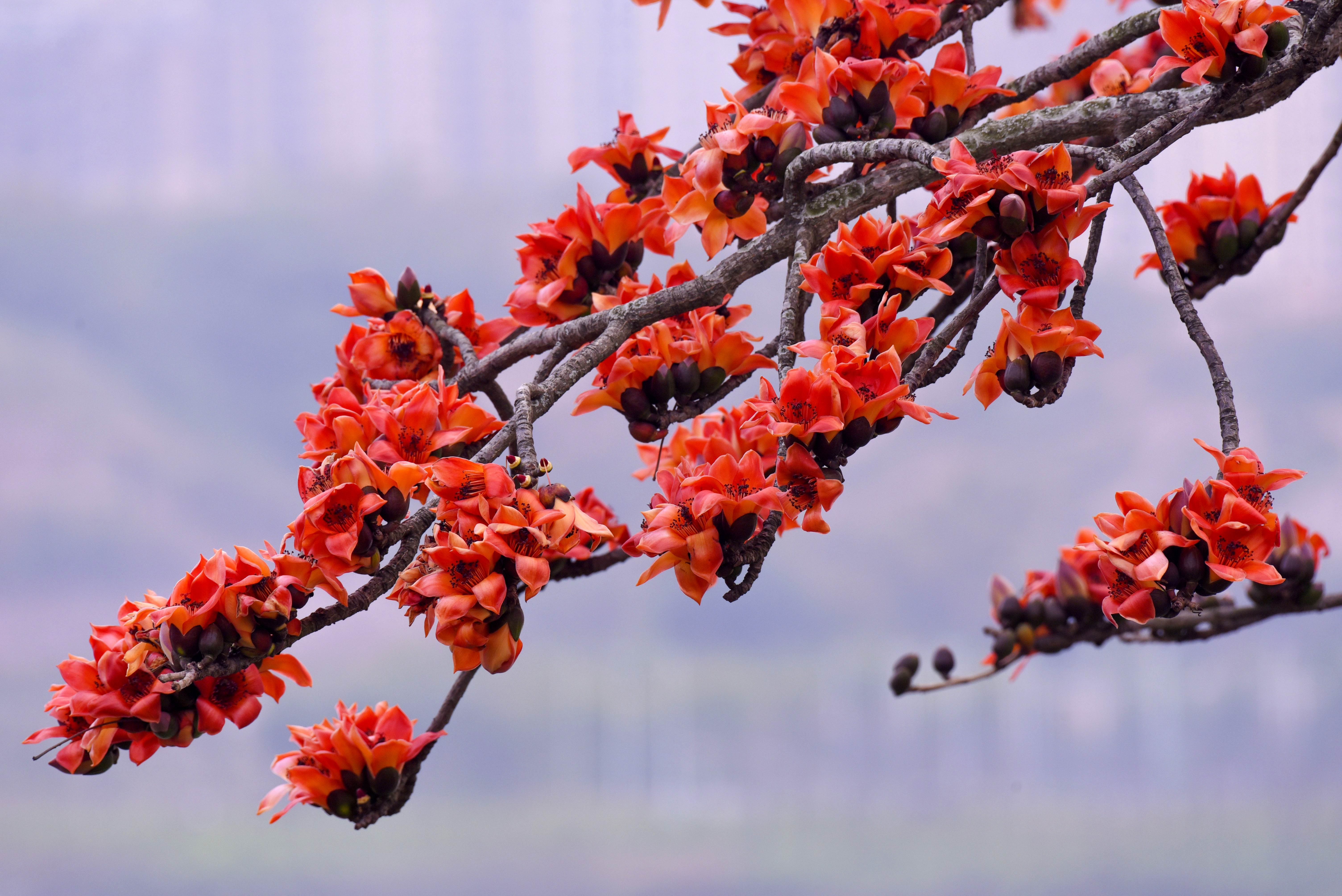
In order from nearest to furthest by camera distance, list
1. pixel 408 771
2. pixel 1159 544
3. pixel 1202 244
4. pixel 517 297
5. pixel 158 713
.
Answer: pixel 1159 544 < pixel 158 713 < pixel 408 771 < pixel 517 297 < pixel 1202 244

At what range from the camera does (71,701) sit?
5.17 feet

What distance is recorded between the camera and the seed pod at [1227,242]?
93.3 inches

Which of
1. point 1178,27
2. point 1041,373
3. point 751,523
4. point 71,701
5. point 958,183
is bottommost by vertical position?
point 71,701

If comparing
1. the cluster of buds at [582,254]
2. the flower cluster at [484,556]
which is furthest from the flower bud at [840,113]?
the flower cluster at [484,556]

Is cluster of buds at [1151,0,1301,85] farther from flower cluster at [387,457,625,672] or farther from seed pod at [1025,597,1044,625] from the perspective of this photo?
seed pod at [1025,597,1044,625]

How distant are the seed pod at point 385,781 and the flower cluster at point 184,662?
0.21 metres

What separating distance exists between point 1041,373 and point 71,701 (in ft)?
4.98

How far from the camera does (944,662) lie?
116 inches

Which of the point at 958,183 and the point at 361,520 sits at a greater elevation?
the point at 958,183

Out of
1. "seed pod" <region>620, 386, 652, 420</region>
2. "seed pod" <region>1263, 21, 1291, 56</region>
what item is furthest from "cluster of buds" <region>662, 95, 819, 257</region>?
"seed pod" <region>1263, 21, 1291, 56</region>

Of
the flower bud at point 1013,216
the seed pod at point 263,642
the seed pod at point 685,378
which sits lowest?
the seed pod at point 263,642

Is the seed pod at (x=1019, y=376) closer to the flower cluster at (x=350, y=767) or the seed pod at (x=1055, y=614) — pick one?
the flower cluster at (x=350, y=767)

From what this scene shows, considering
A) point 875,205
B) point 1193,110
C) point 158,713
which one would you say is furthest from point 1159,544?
point 158,713

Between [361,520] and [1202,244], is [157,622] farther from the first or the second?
[1202,244]
